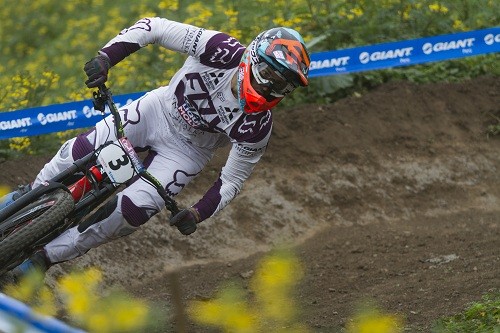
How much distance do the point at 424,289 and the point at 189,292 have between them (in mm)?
1961

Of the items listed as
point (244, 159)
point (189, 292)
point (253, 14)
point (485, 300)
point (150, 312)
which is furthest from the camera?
point (253, 14)

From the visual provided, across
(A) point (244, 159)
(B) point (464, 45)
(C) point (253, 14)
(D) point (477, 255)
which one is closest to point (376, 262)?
(D) point (477, 255)

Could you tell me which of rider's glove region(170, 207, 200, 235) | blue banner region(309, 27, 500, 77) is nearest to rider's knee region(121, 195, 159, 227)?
rider's glove region(170, 207, 200, 235)

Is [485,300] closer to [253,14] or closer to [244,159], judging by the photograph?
[244,159]

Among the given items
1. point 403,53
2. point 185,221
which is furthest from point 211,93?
point 403,53

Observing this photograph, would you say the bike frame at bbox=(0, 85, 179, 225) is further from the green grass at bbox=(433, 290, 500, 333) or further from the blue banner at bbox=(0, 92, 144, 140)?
the blue banner at bbox=(0, 92, 144, 140)

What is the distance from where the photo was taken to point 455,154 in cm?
1020

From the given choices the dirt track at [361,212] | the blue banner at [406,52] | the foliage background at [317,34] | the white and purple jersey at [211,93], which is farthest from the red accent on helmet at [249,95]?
the blue banner at [406,52]

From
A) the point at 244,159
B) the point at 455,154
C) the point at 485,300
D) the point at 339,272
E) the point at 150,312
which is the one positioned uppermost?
the point at 150,312

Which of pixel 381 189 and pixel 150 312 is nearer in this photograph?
pixel 150 312

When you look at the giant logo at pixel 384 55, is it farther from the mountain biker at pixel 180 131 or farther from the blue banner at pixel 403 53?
the mountain biker at pixel 180 131

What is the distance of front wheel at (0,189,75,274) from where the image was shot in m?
5.87

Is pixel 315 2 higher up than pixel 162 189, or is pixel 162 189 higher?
pixel 162 189

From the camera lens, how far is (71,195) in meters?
6.05
